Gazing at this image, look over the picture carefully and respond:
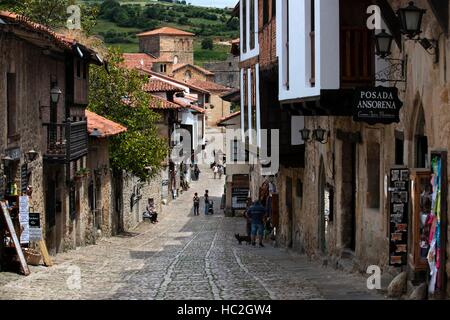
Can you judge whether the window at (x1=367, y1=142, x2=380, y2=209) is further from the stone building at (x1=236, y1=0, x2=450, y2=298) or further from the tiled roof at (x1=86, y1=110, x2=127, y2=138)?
the tiled roof at (x1=86, y1=110, x2=127, y2=138)

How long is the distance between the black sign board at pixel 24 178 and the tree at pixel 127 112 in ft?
51.7

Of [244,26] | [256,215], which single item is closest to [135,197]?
[244,26]

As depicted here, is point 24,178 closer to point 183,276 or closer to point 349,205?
point 183,276

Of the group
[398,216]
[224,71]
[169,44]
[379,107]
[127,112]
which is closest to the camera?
[398,216]

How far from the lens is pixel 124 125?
124 ft

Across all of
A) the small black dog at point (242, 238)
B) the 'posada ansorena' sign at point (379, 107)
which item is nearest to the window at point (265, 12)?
the small black dog at point (242, 238)

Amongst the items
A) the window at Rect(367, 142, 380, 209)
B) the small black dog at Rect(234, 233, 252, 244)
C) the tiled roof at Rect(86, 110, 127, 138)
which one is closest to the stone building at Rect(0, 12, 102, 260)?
the tiled roof at Rect(86, 110, 127, 138)

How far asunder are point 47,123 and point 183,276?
7.67m

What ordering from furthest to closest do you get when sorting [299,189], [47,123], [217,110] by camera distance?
[217,110]
[299,189]
[47,123]

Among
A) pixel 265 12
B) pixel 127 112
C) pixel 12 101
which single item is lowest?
pixel 12 101

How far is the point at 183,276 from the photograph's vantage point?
58.1 ft

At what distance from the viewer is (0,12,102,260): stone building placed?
62.5ft

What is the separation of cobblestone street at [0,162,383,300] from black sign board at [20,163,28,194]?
2.06 metres
